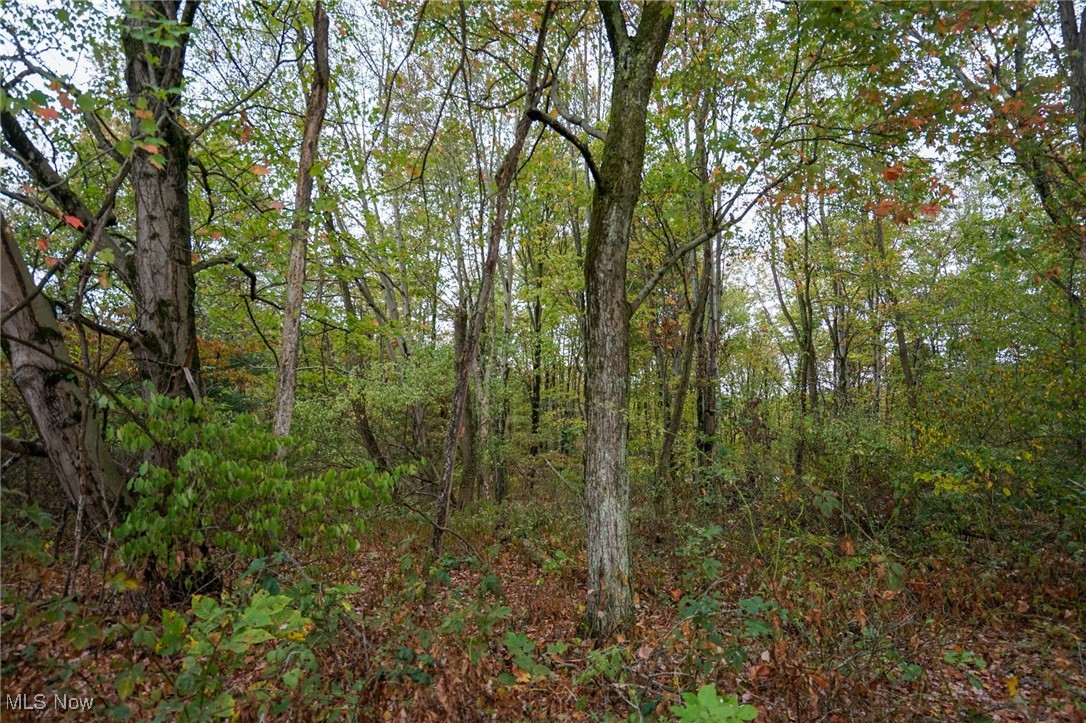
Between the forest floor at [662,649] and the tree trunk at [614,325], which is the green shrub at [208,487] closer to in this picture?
the forest floor at [662,649]

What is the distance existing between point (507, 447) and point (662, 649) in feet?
24.9

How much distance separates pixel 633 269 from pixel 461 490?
7.41 m

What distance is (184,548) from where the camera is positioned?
3.86 metres

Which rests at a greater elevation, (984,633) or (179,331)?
(179,331)

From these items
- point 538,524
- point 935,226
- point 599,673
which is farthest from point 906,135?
point 935,226

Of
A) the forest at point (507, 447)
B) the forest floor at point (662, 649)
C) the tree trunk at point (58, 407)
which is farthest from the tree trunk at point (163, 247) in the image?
the forest floor at point (662, 649)

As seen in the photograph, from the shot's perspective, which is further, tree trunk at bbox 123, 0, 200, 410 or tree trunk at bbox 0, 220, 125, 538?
tree trunk at bbox 123, 0, 200, 410

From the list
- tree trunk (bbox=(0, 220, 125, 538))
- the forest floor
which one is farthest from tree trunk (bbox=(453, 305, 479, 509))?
tree trunk (bbox=(0, 220, 125, 538))

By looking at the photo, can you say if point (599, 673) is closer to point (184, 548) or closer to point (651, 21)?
point (184, 548)

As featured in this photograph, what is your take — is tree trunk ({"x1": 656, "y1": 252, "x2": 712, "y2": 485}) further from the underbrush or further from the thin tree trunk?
the thin tree trunk

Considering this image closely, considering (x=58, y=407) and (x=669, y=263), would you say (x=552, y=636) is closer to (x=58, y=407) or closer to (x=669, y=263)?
(x=669, y=263)

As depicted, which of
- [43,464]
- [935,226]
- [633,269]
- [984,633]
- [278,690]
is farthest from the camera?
[935,226]

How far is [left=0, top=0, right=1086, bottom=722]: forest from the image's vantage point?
3297 mm

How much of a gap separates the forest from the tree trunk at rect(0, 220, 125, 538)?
28mm
